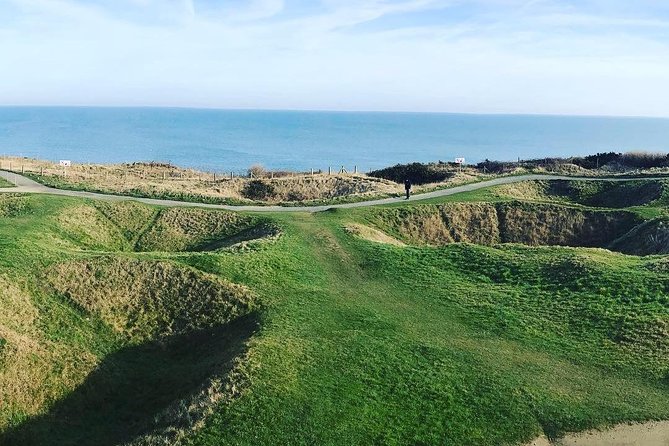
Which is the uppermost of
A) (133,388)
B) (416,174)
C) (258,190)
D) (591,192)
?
(591,192)

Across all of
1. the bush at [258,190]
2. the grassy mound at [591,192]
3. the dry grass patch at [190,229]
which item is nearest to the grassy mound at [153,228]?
the dry grass patch at [190,229]

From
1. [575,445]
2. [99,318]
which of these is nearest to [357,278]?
[99,318]

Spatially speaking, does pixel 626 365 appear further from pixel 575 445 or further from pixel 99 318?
pixel 99 318

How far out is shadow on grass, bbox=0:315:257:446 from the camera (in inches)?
899

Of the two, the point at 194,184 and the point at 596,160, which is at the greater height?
the point at 596,160

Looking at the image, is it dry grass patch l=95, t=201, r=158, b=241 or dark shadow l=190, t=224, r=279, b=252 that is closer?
dark shadow l=190, t=224, r=279, b=252

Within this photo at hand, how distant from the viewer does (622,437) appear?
65.9 feet

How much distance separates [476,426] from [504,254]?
64.0 ft

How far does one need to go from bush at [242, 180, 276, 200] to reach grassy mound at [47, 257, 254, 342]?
3545 cm

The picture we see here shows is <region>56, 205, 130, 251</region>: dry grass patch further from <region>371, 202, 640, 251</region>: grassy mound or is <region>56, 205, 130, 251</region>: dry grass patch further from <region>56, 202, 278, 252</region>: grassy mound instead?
<region>371, 202, 640, 251</region>: grassy mound

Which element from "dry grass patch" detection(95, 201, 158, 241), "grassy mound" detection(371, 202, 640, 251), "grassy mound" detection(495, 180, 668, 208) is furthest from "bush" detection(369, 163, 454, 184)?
"dry grass patch" detection(95, 201, 158, 241)

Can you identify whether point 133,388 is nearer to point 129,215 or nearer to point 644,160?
point 129,215

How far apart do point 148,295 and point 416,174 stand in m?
62.6

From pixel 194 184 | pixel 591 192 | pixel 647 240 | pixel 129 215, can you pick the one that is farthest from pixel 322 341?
pixel 591 192
